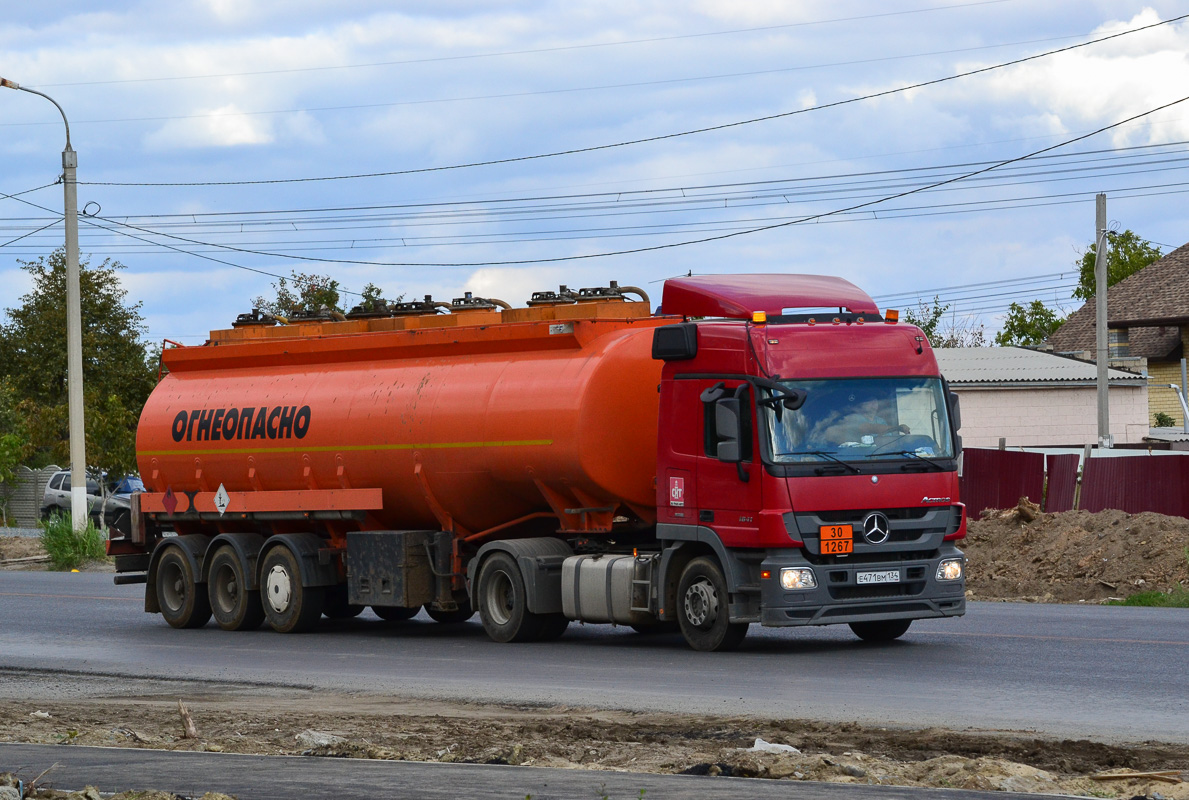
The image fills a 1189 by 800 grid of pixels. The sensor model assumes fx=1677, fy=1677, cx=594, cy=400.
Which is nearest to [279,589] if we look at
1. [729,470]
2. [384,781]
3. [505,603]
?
[505,603]

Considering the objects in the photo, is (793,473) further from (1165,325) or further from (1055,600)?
(1165,325)

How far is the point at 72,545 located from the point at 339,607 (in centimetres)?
1485

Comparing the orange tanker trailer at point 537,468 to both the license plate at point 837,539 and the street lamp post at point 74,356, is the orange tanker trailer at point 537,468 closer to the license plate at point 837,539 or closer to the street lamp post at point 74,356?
the license plate at point 837,539

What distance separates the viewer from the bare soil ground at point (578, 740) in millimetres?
8586

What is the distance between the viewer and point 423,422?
18.2 meters

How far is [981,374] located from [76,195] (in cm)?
2837

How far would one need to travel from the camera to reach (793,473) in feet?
49.0

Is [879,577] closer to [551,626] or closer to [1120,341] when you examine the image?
[551,626]

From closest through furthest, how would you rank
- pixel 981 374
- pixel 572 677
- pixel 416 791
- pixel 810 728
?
1. pixel 416 791
2. pixel 810 728
3. pixel 572 677
4. pixel 981 374

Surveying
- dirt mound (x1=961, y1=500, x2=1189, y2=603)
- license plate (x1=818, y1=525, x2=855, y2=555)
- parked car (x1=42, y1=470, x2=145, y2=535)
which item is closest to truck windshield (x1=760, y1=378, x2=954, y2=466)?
license plate (x1=818, y1=525, x2=855, y2=555)

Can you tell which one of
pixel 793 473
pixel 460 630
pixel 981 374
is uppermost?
pixel 981 374

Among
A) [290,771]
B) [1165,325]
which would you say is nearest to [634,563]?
[290,771]

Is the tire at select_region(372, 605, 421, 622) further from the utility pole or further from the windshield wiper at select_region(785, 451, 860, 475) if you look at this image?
the utility pole

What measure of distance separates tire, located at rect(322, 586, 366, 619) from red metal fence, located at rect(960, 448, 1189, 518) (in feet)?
39.7
